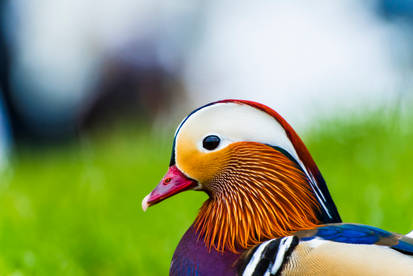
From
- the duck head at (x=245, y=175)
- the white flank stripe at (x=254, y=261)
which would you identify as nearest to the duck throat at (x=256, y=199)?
the duck head at (x=245, y=175)

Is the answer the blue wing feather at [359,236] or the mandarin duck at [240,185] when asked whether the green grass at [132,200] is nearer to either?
the mandarin duck at [240,185]

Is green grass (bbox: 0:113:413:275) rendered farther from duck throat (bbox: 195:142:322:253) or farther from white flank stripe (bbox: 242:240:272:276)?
white flank stripe (bbox: 242:240:272:276)

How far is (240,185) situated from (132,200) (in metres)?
1.59

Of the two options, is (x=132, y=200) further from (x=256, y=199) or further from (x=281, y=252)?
(x=281, y=252)

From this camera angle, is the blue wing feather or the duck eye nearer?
the blue wing feather

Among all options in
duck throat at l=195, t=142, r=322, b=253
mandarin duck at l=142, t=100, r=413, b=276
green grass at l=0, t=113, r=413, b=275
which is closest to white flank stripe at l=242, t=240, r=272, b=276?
mandarin duck at l=142, t=100, r=413, b=276

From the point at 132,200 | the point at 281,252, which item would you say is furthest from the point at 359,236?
the point at 132,200

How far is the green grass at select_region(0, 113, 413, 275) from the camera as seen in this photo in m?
2.03

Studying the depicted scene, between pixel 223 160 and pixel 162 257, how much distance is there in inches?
31.0

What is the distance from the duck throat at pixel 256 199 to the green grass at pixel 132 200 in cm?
67

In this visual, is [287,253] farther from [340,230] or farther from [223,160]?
[223,160]

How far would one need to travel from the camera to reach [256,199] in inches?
A: 54.8

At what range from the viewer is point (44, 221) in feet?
8.68

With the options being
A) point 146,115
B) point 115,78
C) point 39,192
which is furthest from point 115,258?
point 115,78
